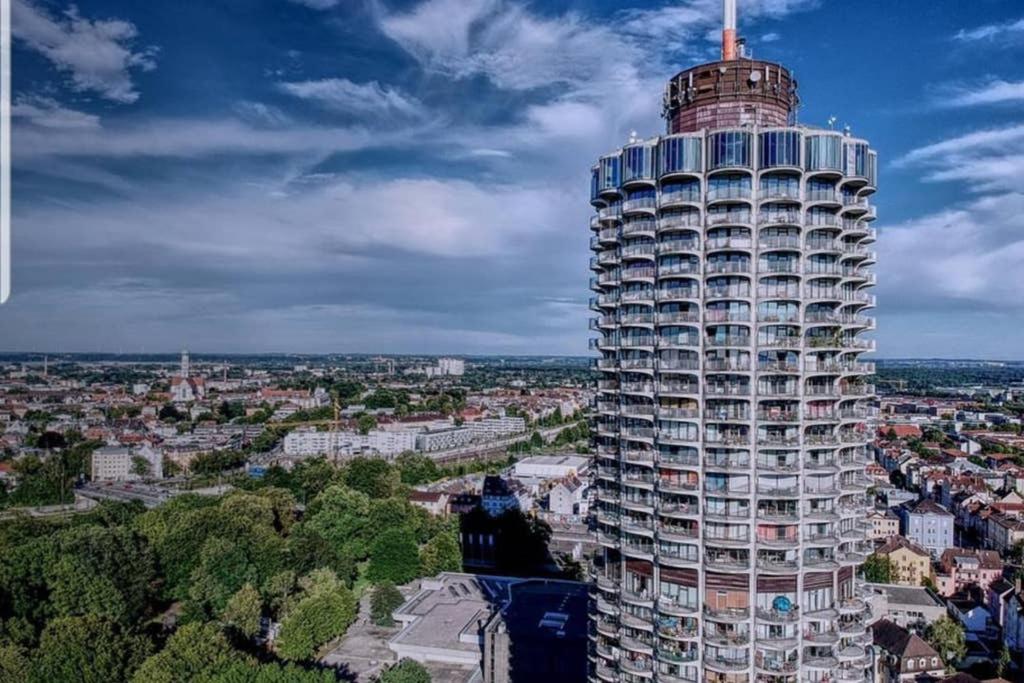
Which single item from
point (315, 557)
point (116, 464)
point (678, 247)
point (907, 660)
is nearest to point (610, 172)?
point (678, 247)

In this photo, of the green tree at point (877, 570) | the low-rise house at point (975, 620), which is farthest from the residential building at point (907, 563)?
the low-rise house at point (975, 620)

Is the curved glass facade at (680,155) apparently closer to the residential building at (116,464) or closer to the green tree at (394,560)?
the green tree at (394,560)

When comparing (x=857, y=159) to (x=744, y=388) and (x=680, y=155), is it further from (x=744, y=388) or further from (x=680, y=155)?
(x=744, y=388)

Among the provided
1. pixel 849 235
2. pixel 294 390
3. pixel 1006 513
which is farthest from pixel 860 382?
pixel 294 390

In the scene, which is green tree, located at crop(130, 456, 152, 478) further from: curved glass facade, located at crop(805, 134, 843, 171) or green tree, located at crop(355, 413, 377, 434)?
curved glass facade, located at crop(805, 134, 843, 171)

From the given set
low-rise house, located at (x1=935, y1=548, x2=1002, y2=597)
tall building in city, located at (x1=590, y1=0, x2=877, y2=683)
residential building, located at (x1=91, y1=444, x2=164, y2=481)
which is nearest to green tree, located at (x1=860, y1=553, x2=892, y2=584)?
low-rise house, located at (x1=935, y1=548, x2=1002, y2=597)
